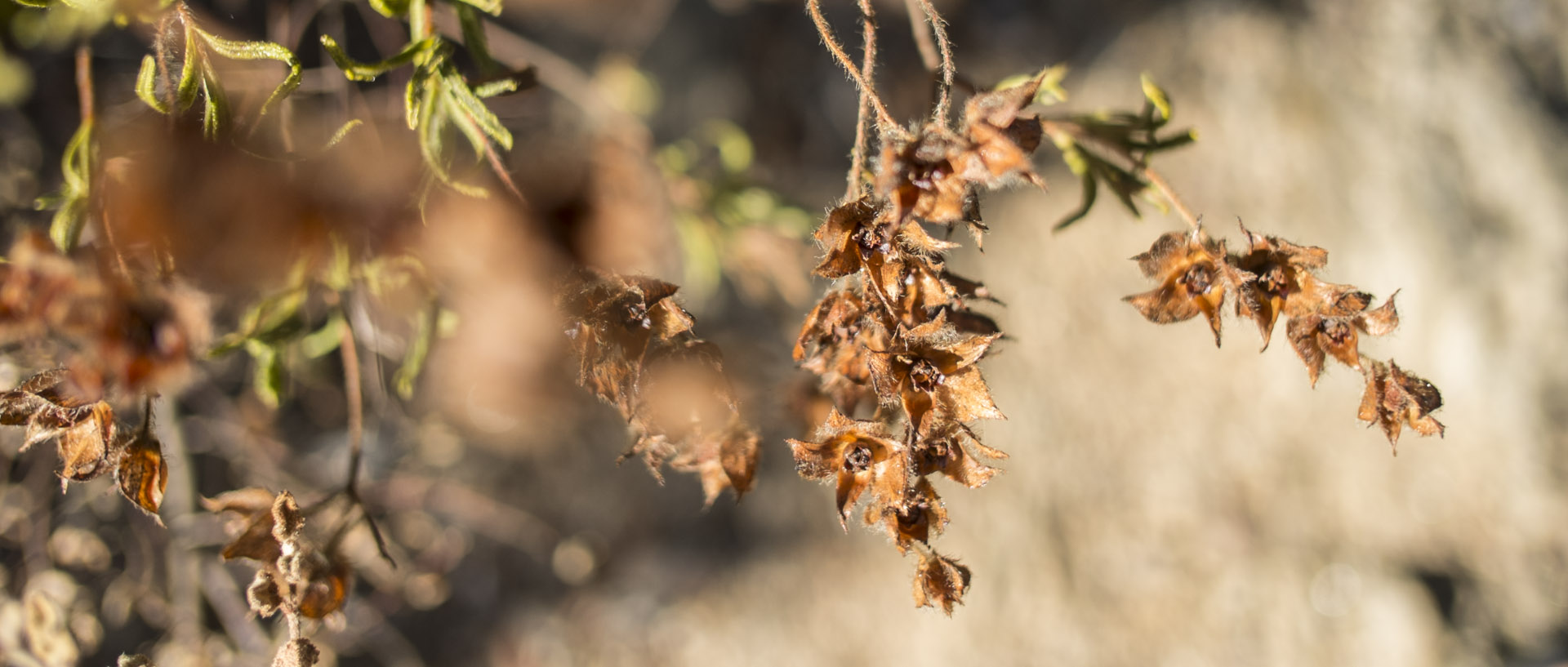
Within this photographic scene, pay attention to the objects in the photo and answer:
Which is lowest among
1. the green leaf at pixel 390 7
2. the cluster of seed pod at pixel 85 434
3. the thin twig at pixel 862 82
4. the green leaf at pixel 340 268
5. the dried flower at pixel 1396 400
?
the cluster of seed pod at pixel 85 434

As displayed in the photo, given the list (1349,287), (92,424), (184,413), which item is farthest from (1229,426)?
(184,413)

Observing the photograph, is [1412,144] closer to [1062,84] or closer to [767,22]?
[1062,84]

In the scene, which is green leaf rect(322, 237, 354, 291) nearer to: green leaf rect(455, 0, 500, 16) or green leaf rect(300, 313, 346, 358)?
green leaf rect(300, 313, 346, 358)

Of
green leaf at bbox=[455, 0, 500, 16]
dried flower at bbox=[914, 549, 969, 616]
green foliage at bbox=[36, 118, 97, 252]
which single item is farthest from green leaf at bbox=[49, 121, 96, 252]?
dried flower at bbox=[914, 549, 969, 616]

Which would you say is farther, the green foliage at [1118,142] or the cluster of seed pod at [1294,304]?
the green foliage at [1118,142]

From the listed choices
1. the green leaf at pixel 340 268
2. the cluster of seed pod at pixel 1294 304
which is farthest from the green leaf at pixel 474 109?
the cluster of seed pod at pixel 1294 304

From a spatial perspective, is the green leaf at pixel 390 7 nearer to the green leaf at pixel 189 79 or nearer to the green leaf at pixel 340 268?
the green leaf at pixel 189 79

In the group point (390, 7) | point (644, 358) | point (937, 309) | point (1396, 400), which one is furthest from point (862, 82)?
point (1396, 400)
